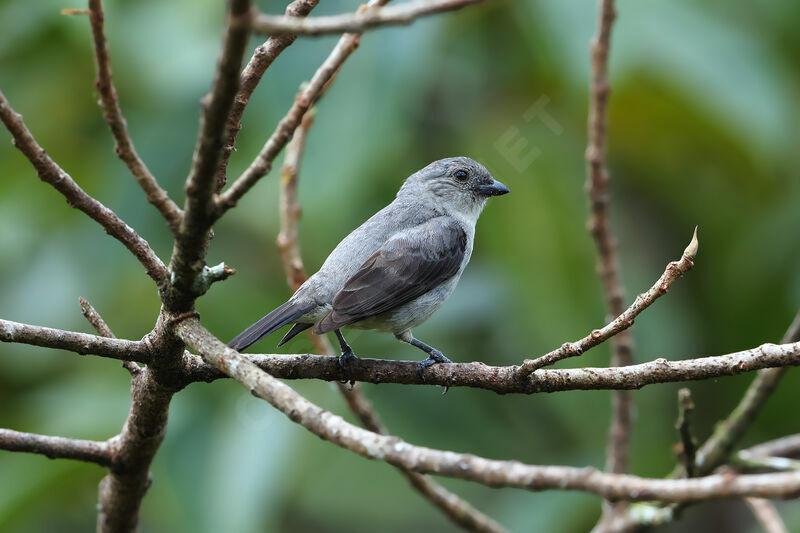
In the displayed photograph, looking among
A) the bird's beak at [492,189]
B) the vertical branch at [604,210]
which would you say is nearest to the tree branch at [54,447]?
the vertical branch at [604,210]

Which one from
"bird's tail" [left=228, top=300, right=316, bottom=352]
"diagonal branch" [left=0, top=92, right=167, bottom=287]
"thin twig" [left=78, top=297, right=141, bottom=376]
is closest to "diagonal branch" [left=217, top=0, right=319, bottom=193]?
"diagonal branch" [left=0, top=92, right=167, bottom=287]

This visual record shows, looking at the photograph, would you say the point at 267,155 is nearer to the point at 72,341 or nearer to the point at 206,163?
the point at 206,163

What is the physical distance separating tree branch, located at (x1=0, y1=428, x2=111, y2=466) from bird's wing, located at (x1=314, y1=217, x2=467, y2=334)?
2.87 feet

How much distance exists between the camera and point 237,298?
4367 mm

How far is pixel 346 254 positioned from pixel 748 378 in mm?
2550

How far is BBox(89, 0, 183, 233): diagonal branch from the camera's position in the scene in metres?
1.61

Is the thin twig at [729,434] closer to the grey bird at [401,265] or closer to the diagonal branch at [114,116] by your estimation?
the grey bird at [401,265]

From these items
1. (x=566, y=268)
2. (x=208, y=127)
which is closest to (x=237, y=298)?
(x=566, y=268)

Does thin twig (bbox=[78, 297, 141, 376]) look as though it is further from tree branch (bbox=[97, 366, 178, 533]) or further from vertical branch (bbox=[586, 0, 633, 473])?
vertical branch (bbox=[586, 0, 633, 473])

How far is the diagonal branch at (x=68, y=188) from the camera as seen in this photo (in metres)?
1.80

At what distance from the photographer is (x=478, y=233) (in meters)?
5.29

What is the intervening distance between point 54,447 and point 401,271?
1.68m

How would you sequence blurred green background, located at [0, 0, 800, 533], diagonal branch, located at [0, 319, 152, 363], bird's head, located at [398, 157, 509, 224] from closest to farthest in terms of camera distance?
diagonal branch, located at [0, 319, 152, 363], blurred green background, located at [0, 0, 800, 533], bird's head, located at [398, 157, 509, 224]

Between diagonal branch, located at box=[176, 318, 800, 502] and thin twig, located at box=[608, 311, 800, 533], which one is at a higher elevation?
diagonal branch, located at box=[176, 318, 800, 502]
